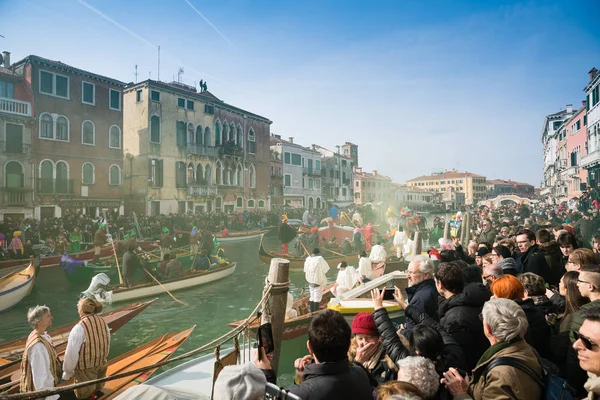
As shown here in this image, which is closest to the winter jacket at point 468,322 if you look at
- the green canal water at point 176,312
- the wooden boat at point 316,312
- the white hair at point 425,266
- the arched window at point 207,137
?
the white hair at point 425,266

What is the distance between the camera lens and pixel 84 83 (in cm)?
1477

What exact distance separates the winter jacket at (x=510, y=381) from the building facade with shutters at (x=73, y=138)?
15.4 meters

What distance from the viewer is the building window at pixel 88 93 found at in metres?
14.8

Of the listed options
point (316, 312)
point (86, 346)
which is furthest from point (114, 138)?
point (86, 346)

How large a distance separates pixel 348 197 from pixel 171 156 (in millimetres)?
24324

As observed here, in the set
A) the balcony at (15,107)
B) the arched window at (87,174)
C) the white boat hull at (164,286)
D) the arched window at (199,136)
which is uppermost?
the arched window at (199,136)

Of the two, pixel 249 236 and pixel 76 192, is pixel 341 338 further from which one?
pixel 249 236

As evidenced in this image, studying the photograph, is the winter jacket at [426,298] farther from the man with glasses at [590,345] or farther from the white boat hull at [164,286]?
the white boat hull at [164,286]

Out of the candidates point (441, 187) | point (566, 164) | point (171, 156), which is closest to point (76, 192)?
Result: point (171, 156)

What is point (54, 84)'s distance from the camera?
45.2 ft

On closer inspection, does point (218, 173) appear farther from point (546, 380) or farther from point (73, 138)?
point (546, 380)

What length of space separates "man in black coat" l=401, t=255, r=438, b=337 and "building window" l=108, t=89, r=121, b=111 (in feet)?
54.0

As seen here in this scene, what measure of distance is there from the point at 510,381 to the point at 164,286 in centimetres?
1103

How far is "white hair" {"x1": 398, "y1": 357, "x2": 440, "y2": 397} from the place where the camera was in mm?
1655
